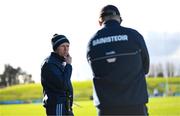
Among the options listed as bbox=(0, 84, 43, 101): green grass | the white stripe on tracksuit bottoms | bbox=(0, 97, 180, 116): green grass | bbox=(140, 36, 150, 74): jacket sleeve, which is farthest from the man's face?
bbox=(0, 84, 43, 101): green grass

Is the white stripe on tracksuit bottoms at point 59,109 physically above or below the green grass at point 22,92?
below

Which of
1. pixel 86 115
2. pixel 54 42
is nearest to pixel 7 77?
pixel 86 115

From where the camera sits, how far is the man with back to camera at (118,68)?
6410 mm

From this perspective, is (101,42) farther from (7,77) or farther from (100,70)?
(7,77)

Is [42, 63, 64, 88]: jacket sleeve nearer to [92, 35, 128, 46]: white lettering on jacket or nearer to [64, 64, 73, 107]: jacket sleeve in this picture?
[64, 64, 73, 107]: jacket sleeve

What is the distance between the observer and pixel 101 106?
6500 millimetres

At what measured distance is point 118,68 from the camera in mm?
6449

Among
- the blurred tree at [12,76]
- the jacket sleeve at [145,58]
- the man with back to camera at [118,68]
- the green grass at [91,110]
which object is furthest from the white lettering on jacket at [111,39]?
the blurred tree at [12,76]

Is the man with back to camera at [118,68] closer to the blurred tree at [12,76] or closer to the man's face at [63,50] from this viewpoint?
the man's face at [63,50]

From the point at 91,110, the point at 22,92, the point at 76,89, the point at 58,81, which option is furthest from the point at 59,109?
the point at 22,92

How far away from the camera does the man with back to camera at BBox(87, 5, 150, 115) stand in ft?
21.0

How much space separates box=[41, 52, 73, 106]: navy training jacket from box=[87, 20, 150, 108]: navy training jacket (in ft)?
5.21

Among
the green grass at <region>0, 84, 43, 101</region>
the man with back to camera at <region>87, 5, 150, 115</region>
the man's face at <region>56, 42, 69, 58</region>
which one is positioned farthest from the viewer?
the green grass at <region>0, 84, 43, 101</region>

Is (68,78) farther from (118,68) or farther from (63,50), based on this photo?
(118,68)
